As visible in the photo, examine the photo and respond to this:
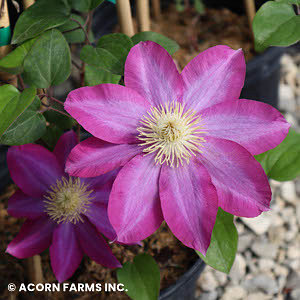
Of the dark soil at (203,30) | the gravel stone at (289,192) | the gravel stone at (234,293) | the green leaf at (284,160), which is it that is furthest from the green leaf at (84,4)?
the gravel stone at (289,192)

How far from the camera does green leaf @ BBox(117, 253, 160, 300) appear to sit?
663mm

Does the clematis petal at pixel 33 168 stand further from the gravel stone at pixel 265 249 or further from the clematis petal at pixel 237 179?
the gravel stone at pixel 265 249

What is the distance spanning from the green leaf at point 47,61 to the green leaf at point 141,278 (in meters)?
0.34

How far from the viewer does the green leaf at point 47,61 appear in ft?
1.87

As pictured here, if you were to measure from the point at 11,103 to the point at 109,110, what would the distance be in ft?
0.45

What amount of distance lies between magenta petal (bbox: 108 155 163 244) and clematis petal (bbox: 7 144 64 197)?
23 centimetres

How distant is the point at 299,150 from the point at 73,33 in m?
0.47

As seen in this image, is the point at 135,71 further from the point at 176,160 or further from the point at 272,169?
the point at 272,169

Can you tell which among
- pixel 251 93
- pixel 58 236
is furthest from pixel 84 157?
pixel 251 93

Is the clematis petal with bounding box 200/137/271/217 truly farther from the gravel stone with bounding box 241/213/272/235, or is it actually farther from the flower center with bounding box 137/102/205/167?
the gravel stone with bounding box 241/213/272/235

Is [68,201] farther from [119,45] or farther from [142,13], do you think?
[142,13]

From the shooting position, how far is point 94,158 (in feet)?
1.67

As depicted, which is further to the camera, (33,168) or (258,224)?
(258,224)

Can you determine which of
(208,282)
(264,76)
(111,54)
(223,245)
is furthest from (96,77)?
(264,76)
